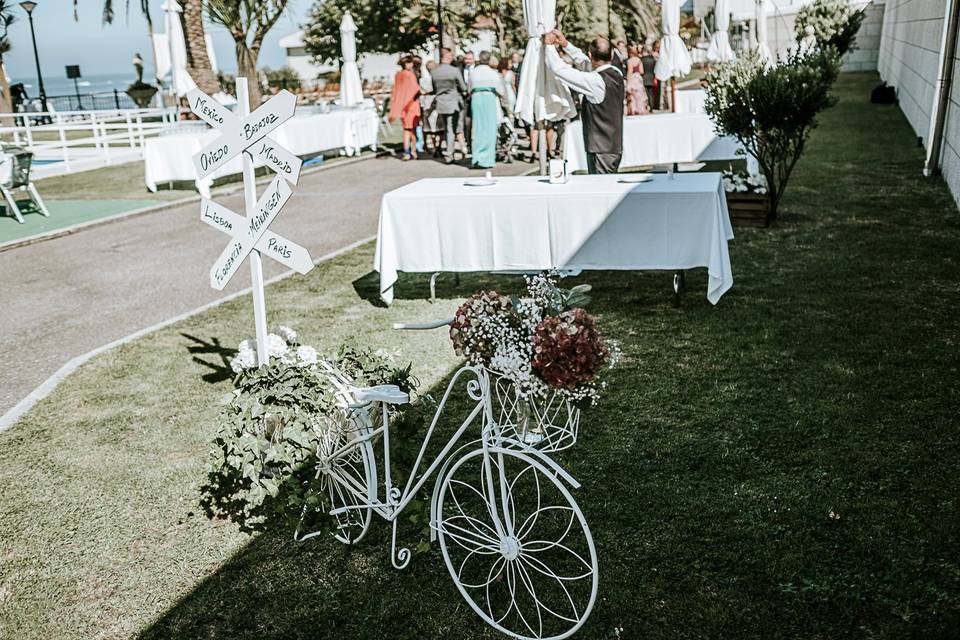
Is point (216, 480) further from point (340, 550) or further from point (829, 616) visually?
point (829, 616)

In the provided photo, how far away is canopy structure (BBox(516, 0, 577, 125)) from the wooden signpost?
25.4 ft

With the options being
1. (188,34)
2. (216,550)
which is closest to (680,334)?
(216,550)

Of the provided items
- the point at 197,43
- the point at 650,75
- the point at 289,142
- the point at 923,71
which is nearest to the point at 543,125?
the point at 289,142

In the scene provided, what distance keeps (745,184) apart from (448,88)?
7.69 metres

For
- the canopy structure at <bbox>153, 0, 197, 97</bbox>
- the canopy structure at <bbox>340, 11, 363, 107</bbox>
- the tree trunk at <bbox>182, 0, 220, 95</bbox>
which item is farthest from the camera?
the canopy structure at <bbox>340, 11, 363, 107</bbox>

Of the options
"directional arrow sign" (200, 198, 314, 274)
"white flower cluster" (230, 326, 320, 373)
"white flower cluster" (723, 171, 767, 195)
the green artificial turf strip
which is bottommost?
the green artificial turf strip

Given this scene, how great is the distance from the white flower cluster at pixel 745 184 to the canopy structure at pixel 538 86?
248cm

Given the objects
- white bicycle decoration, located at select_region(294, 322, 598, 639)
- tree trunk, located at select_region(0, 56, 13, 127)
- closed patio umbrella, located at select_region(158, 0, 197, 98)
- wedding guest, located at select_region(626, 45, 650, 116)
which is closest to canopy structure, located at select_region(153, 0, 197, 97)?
closed patio umbrella, located at select_region(158, 0, 197, 98)

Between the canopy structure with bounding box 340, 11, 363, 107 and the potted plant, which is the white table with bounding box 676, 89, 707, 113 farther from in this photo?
the potted plant

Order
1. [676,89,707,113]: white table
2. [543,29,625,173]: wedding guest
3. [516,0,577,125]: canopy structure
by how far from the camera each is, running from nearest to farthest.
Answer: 1. [543,29,625,173]: wedding guest
2. [516,0,577,125]: canopy structure
3. [676,89,707,113]: white table

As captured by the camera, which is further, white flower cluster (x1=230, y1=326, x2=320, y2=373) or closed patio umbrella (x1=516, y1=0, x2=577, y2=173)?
closed patio umbrella (x1=516, y1=0, x2=577, y2=173)

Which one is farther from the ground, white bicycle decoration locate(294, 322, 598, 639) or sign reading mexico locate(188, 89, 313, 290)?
sign reading mexico locate(188, 89, 313, 290)

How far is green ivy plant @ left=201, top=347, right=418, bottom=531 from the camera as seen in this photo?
4055mm

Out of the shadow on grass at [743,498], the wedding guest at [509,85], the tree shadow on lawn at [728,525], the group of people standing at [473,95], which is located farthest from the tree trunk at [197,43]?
the tree shadow on lawn at [728,525]
